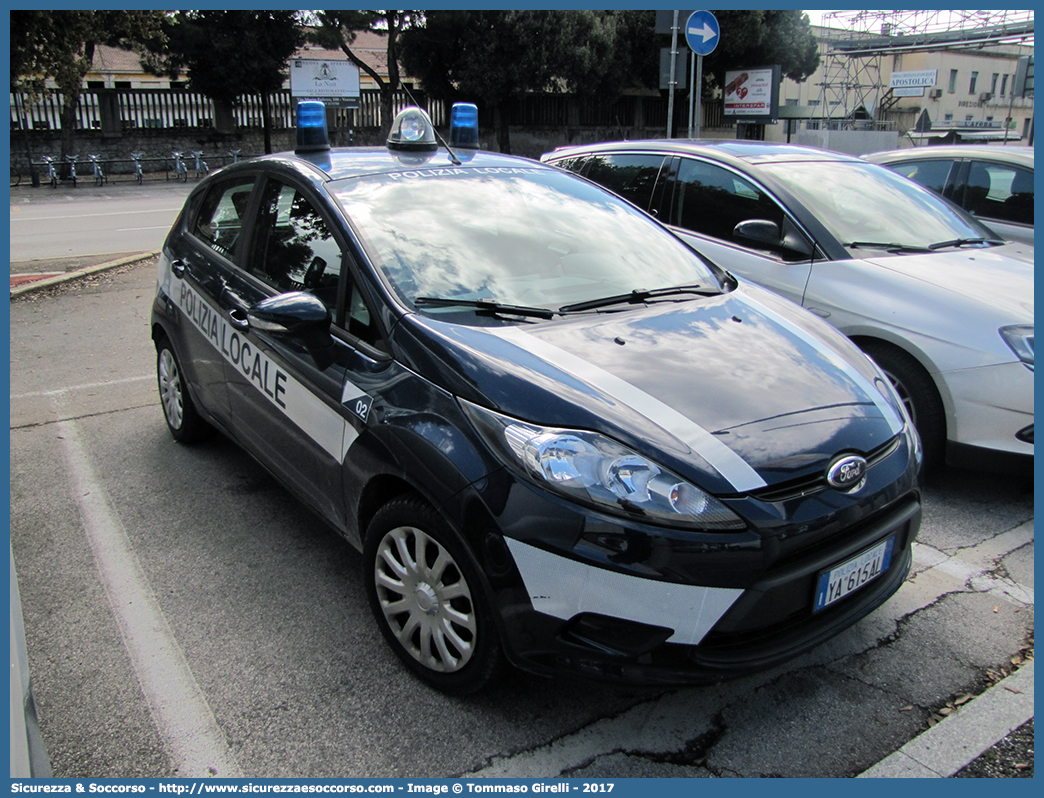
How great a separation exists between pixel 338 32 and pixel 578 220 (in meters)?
30.7

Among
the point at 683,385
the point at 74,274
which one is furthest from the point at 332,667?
the point at 74,274

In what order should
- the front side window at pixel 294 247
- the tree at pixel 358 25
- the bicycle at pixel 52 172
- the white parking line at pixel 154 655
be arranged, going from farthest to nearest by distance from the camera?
1. the tree at pixel 358 25
2. the bicycle at pixel 52 172
3. the front side window at pixel 294 247
4. the white parking line at pixel 154 655

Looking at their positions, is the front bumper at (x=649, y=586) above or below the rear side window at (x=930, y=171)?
below

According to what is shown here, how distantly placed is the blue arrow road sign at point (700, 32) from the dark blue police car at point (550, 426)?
7552mm

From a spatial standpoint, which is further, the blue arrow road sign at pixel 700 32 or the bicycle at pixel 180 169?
the bicycle at pixel 180 169

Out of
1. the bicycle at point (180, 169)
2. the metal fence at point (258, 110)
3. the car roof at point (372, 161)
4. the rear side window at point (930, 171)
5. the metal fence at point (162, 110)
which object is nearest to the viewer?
the car roof at point (372, 161)

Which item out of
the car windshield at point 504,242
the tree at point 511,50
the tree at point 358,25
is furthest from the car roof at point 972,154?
the tree at point 511,50

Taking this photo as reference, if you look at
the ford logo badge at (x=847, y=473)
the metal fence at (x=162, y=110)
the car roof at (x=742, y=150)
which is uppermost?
the metal fence at (x=162, y=110)

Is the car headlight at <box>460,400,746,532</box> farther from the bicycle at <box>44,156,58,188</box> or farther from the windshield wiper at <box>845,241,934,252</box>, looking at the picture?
the bicycle at <box>44,156,58,188</box>

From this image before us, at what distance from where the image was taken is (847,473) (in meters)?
2.40

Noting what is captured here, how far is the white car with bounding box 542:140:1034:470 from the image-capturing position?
3820 mm

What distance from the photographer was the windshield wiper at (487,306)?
9.39 feet

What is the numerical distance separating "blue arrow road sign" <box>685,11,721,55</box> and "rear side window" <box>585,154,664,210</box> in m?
5.17

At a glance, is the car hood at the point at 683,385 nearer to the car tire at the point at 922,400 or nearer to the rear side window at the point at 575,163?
the car tire at the point at 922,400
